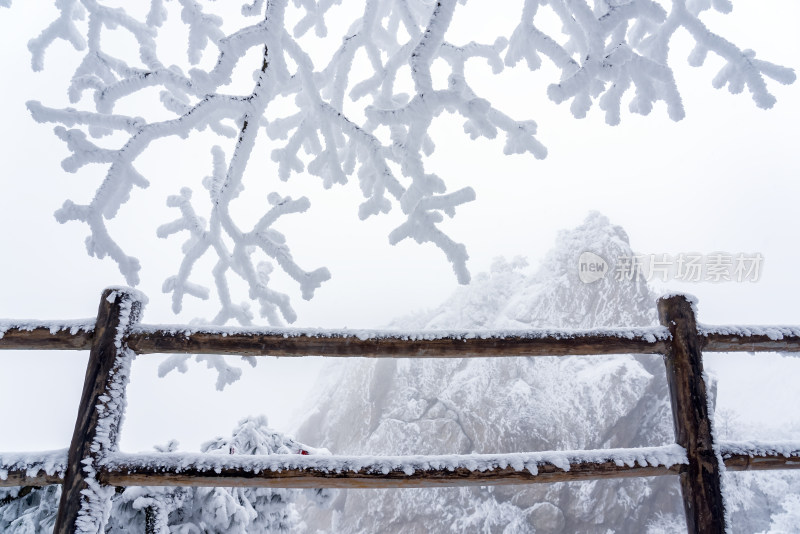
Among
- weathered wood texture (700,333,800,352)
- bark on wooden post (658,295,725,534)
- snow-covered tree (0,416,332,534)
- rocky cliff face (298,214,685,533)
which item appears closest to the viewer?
bark on wooden post (658,295,725,534)

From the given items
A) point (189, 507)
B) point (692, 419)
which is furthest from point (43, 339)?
point (692, 419)

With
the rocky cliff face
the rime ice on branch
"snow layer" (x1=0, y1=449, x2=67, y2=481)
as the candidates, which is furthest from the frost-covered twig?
the rocky cliff face

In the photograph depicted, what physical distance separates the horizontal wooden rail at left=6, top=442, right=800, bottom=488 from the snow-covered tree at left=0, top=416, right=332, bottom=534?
3.29ft

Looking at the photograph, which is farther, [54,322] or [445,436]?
[445,436]

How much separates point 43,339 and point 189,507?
5.42ft

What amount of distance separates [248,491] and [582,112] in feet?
11.4

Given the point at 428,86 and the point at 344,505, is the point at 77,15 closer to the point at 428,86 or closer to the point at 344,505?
the point at 428,86

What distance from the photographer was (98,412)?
1.56 meters

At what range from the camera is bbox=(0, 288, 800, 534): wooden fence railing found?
1529 millimetres

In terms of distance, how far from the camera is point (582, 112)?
2.54 m

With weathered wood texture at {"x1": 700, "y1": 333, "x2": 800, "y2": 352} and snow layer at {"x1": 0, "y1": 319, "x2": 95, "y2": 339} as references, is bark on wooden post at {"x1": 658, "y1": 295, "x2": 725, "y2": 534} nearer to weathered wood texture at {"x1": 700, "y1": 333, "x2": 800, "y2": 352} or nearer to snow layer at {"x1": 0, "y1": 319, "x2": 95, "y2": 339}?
weathered wood texture at {"x1": 700, "y1": 333, "x2": 800, "y2": 352}

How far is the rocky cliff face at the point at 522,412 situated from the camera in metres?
23.4

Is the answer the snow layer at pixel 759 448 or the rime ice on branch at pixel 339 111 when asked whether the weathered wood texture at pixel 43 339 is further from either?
the snow layer at pixel 759 448

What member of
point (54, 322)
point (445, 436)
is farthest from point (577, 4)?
point (445, 436)
